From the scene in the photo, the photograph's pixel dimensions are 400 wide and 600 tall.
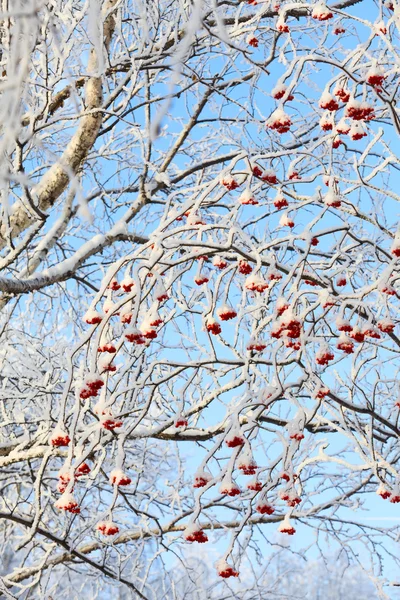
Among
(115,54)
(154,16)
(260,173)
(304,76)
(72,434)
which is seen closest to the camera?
(72,434)

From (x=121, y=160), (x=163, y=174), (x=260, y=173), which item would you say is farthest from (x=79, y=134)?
(x=260, y=173)

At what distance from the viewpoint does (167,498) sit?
23.1ft

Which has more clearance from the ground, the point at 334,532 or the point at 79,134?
the point at 79,134

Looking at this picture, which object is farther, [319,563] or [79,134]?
[319,563]

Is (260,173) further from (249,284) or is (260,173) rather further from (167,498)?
(167,498)

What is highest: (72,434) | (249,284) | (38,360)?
(38,360)

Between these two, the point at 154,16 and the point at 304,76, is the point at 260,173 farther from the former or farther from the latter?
the point at 304,76

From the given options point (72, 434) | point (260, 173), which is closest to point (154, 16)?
point (260, 173)

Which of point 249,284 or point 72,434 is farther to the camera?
point 249,284

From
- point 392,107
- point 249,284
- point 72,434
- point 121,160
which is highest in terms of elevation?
point 121,160

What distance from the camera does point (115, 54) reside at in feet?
21.2

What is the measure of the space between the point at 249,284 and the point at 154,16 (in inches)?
127

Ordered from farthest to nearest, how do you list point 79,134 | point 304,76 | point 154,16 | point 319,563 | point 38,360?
1. point 319,563
2. point 38,360
3. point 304,76
4. point 79,134
5. point 154,16

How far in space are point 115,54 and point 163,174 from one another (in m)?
1.19
